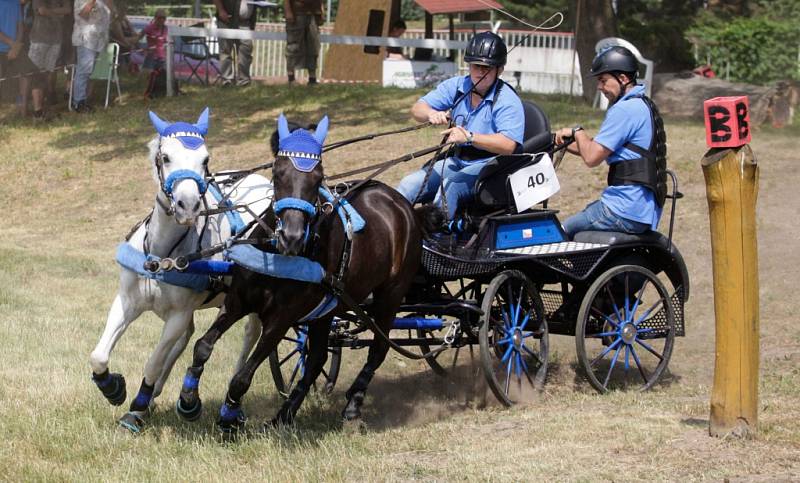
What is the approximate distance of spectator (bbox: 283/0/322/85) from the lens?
20.2m

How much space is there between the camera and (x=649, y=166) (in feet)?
25.5

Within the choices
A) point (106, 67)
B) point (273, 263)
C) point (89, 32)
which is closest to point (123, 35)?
point (106, 67)

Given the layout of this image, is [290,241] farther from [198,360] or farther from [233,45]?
[233,45]

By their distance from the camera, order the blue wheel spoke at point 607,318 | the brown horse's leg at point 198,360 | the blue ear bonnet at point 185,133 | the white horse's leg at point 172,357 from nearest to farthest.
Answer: the blue ear bonnet at point 185,133
the brown horse's leg at point 198,360
the white horse's leg at point 172,357
the blue wheel spoke at point 607,318

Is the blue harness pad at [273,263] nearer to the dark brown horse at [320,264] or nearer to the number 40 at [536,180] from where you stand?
the dark brown horse at [320,264]

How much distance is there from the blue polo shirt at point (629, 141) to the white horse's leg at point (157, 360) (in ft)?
9.81

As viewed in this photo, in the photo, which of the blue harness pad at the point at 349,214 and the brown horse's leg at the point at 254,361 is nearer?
the brown horse's leg at the point at 254,361

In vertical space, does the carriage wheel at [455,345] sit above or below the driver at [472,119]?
below

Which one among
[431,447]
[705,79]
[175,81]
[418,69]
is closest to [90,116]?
[175,81]

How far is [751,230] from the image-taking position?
239 inches

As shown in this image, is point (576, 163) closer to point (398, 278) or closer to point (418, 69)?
point (418, 69)

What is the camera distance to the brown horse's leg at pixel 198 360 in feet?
20.5

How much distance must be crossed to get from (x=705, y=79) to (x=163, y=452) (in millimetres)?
15969

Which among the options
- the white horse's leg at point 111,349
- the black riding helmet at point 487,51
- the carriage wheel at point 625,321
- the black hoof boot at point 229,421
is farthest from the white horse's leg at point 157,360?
the carriage wheel at point 625,321
